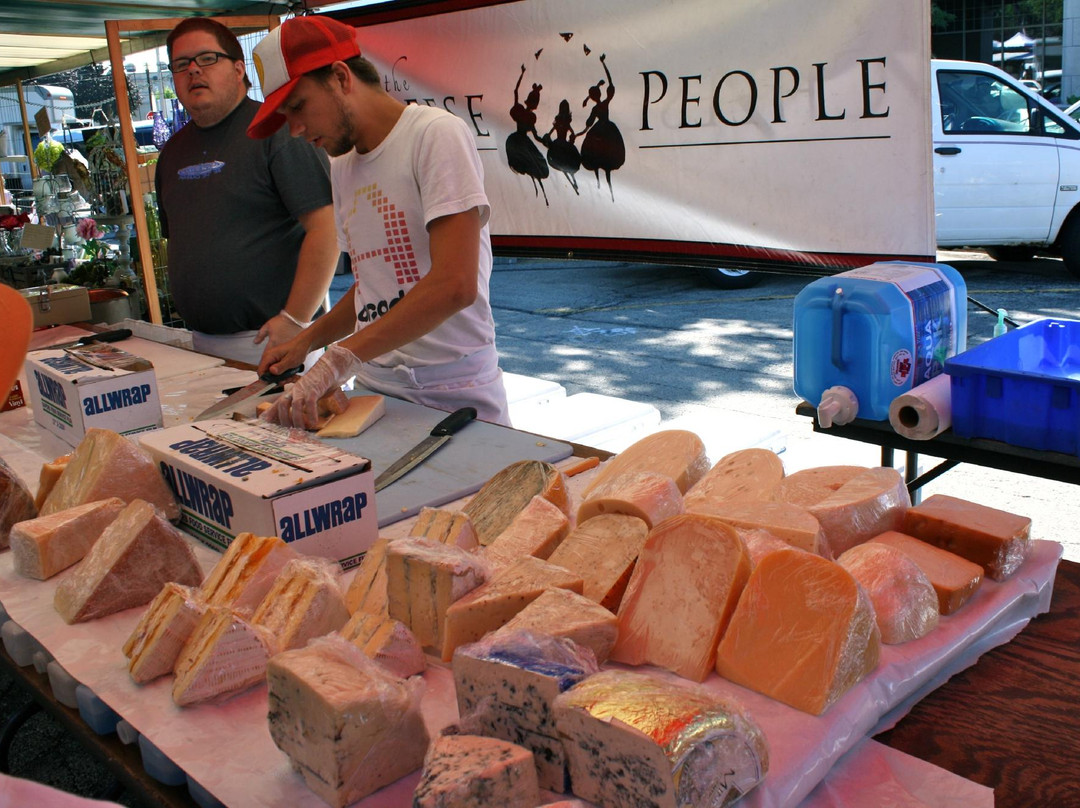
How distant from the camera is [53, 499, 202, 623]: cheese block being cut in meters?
1.39

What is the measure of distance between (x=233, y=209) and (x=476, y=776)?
8.82 ft

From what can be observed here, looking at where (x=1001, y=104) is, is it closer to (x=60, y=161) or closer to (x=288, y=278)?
(x=288, y=278)

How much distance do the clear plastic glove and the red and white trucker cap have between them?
640 millimetres

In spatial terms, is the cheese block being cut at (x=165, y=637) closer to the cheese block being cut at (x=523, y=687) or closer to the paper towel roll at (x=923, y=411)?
the cheese block being cut at (x=523, y=687)

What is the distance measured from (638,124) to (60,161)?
4892 millimetres

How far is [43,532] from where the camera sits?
5.03ft

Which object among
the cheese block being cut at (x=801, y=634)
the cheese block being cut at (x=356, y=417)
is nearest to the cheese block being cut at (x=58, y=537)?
the cheese block being cut at (x=356, y=417)

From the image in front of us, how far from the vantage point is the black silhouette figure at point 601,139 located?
335 cm

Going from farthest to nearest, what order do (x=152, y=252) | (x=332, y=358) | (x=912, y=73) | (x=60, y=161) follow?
(x=60, y=161), (x=152, y=252), (x=912, y=73), (x=332, y=358)

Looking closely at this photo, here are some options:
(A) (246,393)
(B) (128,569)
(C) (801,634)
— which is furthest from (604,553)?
(A) (246,393)

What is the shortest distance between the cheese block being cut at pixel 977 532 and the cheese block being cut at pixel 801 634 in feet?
1.02

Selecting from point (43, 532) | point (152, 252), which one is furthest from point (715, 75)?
point (152, 252)

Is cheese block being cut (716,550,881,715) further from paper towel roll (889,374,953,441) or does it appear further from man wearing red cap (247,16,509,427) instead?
man wearing red cap (247,16,509,427)

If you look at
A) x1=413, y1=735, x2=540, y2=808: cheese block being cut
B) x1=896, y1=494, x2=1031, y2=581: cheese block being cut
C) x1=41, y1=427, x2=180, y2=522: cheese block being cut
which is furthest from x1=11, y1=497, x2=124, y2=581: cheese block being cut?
x1=896, y1=494, x2=1031, y2=581: cheese block being cut
